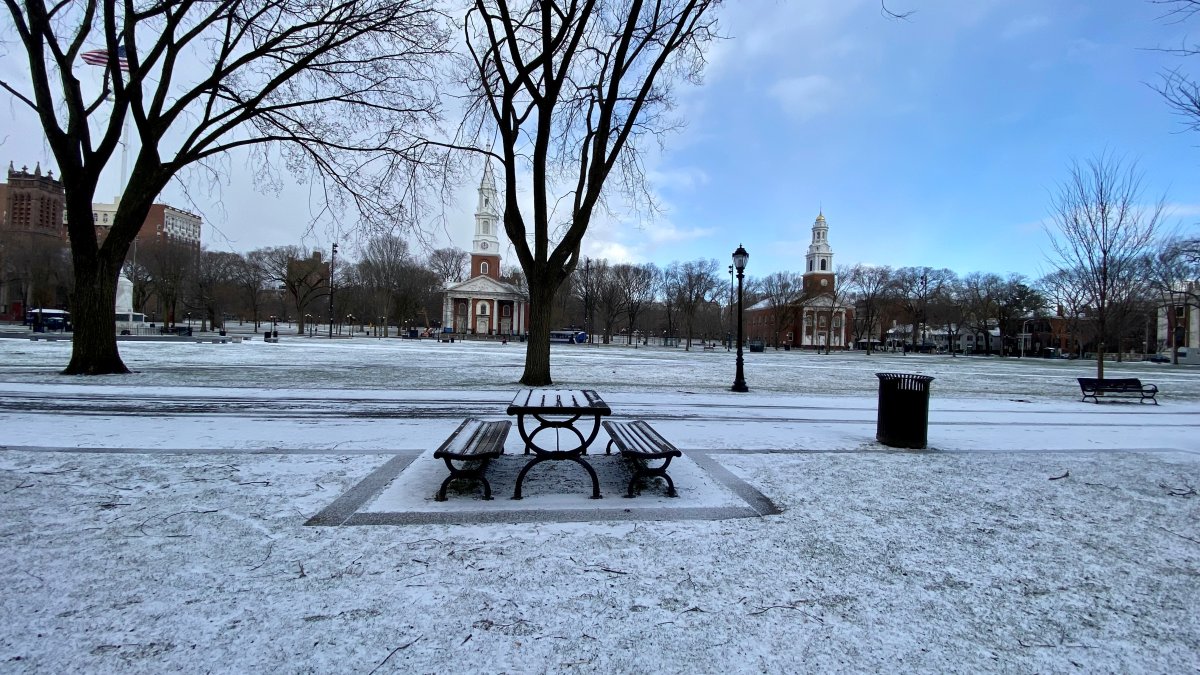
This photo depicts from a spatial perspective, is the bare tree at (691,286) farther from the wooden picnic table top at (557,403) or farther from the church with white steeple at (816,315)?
the wooden picnic table top at (557,403)

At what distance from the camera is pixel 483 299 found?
278 ft

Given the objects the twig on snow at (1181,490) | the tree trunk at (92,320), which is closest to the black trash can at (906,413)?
the twig on snow at (1181,490)

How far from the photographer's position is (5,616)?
2.62 meters

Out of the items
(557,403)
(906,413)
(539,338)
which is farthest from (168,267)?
(906,413)

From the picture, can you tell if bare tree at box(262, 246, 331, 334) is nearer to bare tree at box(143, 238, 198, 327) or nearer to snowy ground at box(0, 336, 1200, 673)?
bare tree at box(143, 238, 198, 327)

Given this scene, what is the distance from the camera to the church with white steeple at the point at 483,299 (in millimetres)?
83438

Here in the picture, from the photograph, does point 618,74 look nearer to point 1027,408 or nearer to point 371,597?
point 1027,408

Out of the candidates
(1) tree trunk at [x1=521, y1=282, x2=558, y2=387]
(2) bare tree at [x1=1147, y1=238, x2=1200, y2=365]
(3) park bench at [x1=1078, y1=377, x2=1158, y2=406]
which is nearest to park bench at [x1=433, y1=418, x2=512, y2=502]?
(1) tree trunk at [x1=521, y1=282, x2=558, y2=387]

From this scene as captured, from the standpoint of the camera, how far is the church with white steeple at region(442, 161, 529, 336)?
83438 mm

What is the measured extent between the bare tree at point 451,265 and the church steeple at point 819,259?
59.2 metres

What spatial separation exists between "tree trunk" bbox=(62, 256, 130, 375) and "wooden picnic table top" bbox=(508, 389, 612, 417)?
14.2 meters

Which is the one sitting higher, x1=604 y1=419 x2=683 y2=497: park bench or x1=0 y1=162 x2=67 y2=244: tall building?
x1=0 y1=162 x2=67 y2=244: tall building

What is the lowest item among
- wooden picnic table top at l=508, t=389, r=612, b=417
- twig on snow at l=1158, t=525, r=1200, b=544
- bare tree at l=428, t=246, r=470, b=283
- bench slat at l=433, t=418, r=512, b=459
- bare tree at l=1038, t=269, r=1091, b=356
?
twig on snow at l=1158, t=525, r=1200, b=544

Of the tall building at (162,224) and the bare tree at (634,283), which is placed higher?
the tall building at (162,224)
